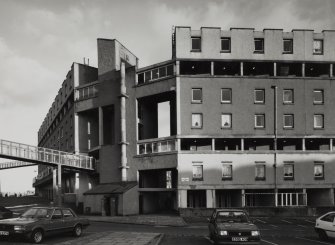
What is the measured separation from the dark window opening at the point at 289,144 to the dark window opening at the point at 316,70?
8159 millimetres

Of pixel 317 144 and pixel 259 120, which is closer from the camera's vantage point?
pixel 259 120

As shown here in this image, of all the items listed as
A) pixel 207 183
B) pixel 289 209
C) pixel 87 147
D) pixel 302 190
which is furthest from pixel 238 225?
pixel 87 147

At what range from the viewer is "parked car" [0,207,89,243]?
52.9 feet

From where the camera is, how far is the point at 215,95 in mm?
39688

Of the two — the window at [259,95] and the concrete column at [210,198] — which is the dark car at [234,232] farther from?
the window at [259,95]

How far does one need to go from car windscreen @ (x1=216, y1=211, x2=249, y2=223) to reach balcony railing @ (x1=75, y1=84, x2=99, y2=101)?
32753 mm

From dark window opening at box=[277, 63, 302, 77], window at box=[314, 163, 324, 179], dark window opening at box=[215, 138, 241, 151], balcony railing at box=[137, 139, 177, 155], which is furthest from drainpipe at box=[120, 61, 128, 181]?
window at box=[314, 163, 324, 179]

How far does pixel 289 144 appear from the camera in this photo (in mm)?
41531

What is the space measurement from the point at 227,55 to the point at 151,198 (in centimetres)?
1822

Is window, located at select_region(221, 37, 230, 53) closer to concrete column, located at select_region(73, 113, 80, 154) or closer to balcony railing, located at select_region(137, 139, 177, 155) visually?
balcony railing, located at select_region(137, 139, 177, 155)

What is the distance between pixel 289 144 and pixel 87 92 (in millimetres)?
25558

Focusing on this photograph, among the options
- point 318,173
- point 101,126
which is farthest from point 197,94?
point 318,173

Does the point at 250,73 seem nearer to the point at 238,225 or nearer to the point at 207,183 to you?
the point at 207,183

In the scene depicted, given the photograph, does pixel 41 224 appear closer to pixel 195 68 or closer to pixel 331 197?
pixel 195 68
